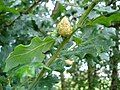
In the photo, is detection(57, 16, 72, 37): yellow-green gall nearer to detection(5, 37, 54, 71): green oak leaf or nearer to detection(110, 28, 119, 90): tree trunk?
detection(5, 37, 54, 71): green oak leaf

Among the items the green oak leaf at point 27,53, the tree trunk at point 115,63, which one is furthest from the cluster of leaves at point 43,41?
the tree trunk at point 115,63

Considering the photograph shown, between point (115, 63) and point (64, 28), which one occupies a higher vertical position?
point (115, 63)

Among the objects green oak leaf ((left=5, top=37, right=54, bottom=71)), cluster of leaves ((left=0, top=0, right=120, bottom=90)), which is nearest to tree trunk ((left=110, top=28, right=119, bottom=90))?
cluster of leaves ((left=0, top=0, right=120, bottom=90))

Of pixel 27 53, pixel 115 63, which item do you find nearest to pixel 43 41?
pixel 27 53

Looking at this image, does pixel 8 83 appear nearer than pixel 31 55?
No

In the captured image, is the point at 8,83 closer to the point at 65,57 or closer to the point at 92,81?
the point at 65,57

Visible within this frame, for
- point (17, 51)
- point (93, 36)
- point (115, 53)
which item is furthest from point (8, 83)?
point (115, 53)

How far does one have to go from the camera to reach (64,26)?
104 cm

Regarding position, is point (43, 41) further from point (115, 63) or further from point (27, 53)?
point (115, 63)

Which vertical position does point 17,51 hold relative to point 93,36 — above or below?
below

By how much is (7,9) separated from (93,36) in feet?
1.27

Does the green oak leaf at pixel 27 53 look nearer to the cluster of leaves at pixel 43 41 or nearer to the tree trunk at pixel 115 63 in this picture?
the cluster of leaves at pixel 43 41

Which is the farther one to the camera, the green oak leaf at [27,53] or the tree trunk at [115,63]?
the tree trunk at [115,63]

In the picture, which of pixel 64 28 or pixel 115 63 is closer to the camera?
pixel 64 28
